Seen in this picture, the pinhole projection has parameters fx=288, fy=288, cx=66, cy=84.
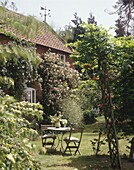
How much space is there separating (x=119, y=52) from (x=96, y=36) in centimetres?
75

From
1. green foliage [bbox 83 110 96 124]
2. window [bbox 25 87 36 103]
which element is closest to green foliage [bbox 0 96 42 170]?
window [bbox 25 87 36 103]

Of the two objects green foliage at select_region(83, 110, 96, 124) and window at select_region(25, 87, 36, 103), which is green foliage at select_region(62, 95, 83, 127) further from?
green foliage at select_region(83, 110, 96, 124)

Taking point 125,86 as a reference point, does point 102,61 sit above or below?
above

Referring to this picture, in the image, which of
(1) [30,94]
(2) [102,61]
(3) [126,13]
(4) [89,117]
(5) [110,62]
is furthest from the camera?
(4) [89,117]

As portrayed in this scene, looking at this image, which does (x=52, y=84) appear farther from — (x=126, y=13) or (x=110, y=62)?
(x=110, y=62)

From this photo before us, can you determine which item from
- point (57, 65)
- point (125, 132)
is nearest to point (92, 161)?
point (125, 132)

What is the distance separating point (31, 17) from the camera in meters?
2.79

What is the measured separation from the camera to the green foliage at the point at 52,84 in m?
18.4

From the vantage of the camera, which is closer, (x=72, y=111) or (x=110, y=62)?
(x=110, y=62)

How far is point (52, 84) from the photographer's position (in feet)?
61.5

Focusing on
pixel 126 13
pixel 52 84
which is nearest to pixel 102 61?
pixel 126 13

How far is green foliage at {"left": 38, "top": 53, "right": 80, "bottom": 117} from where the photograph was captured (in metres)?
18.4

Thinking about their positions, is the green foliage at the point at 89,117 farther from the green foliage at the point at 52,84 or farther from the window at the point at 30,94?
the window at the point at 30,94

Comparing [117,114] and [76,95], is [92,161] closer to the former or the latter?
[117,114]
